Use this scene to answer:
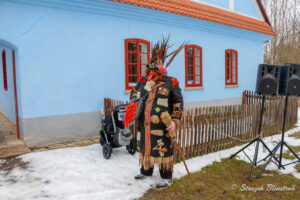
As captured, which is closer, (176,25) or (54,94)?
(54,94)

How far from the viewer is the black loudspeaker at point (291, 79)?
4383 mm

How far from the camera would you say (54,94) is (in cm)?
589

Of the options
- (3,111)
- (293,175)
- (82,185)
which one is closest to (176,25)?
(293,175)

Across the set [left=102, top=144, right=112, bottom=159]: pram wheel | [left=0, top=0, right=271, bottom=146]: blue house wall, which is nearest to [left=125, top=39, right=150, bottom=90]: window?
[left=0, top=0, right=271, bottom=146]: blue house wall

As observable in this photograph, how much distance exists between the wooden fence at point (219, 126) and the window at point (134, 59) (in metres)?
1.43

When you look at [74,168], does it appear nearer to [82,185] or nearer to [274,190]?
[82,185]

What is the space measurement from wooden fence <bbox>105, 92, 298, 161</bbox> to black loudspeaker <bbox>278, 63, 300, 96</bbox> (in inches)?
65.5

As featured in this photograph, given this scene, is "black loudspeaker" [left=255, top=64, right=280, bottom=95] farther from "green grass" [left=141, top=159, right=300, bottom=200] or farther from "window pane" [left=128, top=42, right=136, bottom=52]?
"window pane" [left=128, top=42, right=136, bottom=52]

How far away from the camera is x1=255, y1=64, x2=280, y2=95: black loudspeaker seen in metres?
4.37

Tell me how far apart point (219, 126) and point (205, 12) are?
5594 millimetres

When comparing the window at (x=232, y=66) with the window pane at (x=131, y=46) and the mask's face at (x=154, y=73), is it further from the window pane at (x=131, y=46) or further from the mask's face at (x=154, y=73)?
the mask's face at (x=154, y=73)

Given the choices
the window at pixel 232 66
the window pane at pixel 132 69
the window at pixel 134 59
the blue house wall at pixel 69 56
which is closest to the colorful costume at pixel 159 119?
the blue house wall at pixel 69 56

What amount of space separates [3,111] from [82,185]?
721cm

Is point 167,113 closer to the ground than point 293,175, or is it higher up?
higher up
